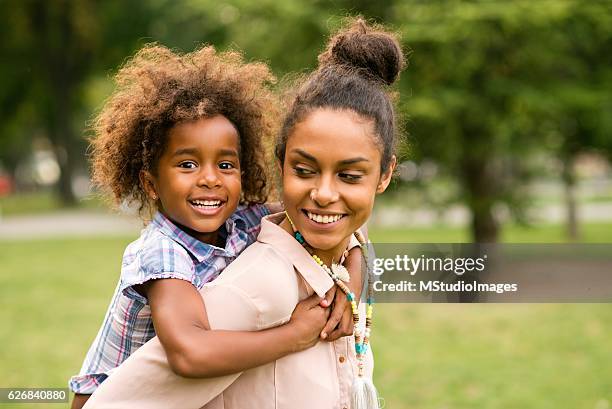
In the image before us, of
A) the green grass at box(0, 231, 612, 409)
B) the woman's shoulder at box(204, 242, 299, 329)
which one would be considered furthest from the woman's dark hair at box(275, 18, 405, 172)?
the green grass at box(0, 231, 612, 409)

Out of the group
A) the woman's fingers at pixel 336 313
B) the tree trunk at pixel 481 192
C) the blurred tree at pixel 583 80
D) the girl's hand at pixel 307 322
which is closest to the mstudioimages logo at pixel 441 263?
the woman's fingers at pixel 336 313

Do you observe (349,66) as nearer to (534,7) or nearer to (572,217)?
(534,7)

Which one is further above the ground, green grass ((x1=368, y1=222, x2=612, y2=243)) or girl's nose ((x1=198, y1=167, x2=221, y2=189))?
green grass ((x1=368, y1=222, x2=612, y2=243))

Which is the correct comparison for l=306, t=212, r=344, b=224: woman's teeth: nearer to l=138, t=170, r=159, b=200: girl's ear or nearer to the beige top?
the beige top

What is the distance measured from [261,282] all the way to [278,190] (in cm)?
84

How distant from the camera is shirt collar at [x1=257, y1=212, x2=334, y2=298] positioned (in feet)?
6.63

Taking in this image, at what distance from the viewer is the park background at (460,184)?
654 centimetres

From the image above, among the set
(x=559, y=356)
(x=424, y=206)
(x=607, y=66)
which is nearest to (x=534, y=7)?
(x=607, y=66)

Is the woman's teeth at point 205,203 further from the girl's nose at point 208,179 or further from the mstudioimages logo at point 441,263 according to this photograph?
the mstudioimages logo at point 441,263

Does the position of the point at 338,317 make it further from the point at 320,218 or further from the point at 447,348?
the point at 447,348

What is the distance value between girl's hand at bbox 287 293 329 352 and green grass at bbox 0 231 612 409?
3787 millimetres

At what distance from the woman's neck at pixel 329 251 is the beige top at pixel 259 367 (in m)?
0.04

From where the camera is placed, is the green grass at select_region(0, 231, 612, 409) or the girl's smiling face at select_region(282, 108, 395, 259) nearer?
the girl's smiling face at select_region(282, 108, 395, 259)

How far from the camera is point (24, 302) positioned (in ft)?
32.1
